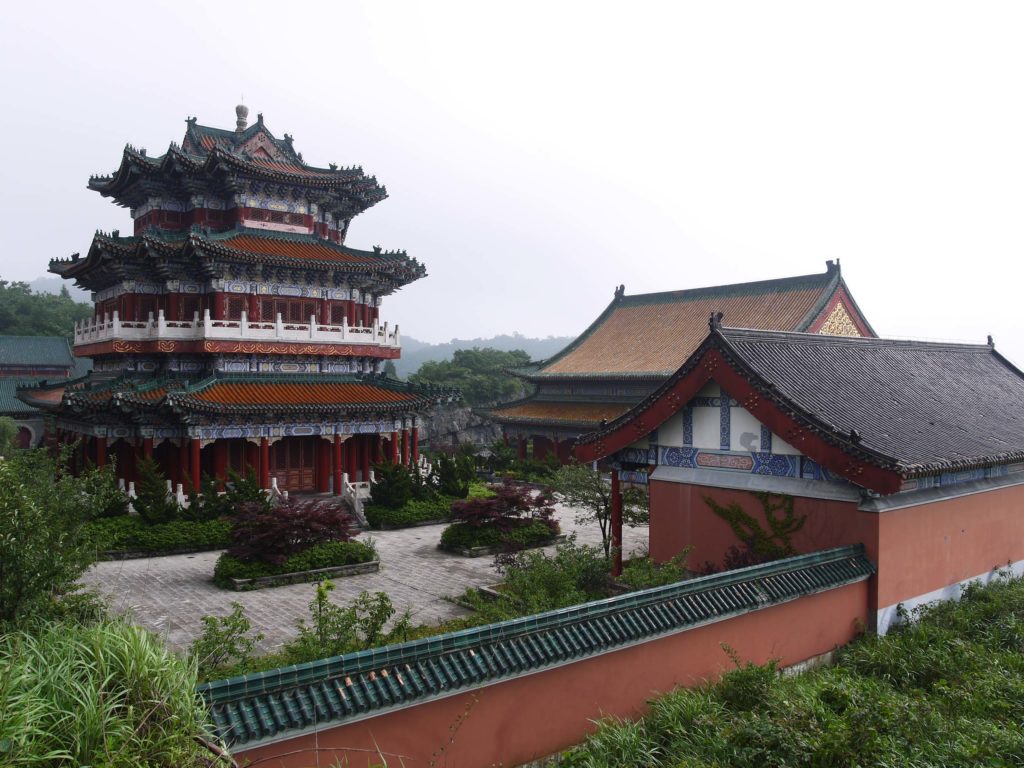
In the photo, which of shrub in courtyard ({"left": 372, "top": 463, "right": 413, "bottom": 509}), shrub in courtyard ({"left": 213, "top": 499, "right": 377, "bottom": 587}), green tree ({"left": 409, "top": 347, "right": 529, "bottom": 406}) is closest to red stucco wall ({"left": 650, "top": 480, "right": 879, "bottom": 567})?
shrub in courtyard ({"left": 213, "top": 499, "right": 377, "bottom": 587})

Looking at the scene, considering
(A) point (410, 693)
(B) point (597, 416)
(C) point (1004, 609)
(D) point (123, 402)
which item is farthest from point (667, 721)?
(B) point (597, 416)

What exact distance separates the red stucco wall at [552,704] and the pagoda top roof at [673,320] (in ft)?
74.6

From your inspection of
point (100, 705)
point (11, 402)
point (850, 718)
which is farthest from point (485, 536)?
point (11, 402)

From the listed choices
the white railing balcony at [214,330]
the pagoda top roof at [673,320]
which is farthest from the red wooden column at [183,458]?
the pagoda top roof at [673,320]

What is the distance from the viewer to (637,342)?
39969 mm

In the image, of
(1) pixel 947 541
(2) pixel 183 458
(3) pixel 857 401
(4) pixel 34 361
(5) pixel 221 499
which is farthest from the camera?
(4) pixel 34 361

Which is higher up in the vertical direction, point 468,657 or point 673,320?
point 673,320

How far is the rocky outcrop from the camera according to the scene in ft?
190

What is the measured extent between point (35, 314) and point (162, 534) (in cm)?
6645

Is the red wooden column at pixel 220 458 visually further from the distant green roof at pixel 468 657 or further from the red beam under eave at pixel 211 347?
the distant green roof at pixel 468 657

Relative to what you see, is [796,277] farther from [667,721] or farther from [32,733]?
[32,733]

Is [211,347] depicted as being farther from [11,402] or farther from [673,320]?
[11,402]

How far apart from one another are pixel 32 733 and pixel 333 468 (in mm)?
22603

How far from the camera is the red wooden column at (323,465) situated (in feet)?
88.9
